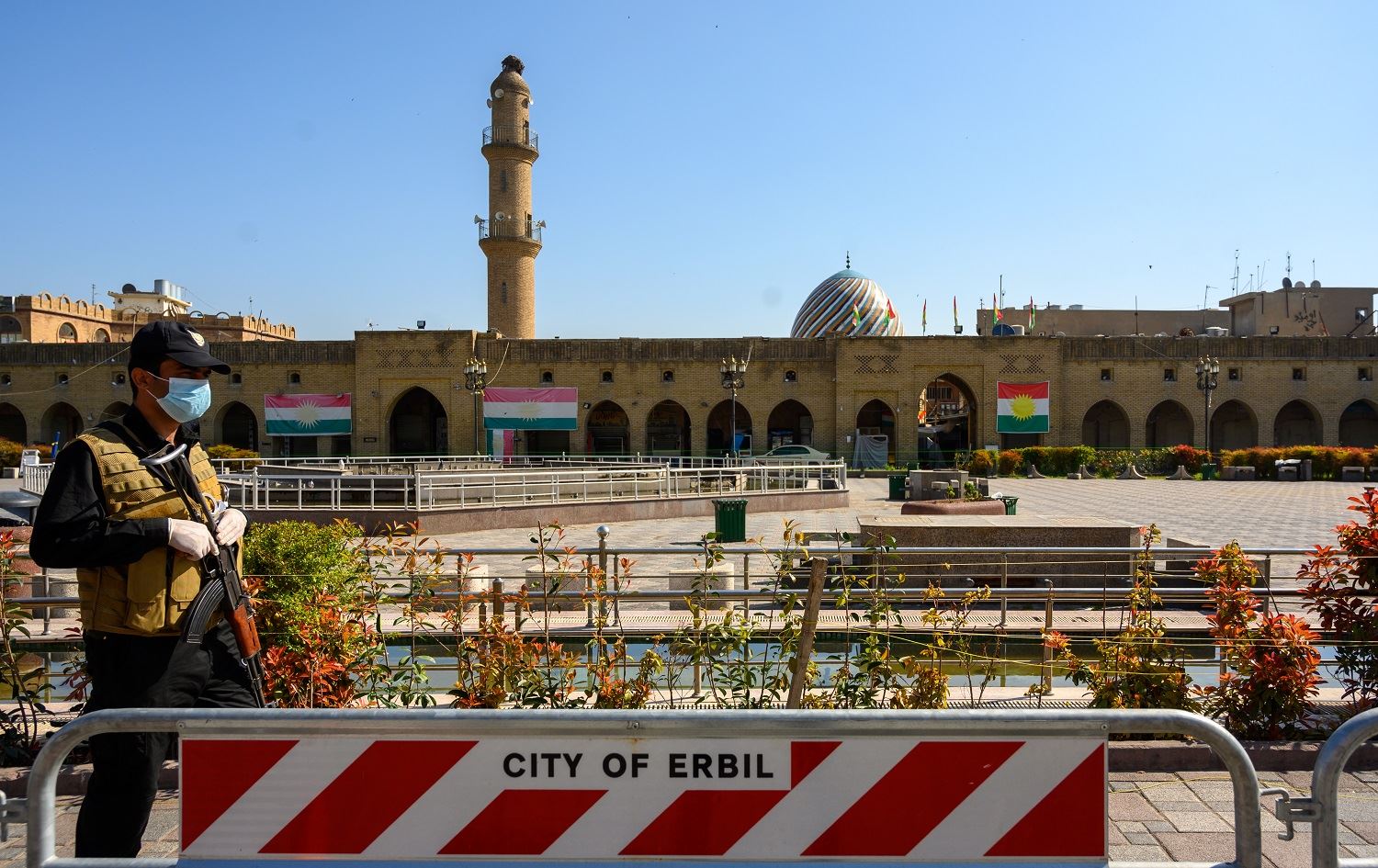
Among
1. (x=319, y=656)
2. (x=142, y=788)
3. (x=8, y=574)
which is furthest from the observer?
(x=8, y=574)

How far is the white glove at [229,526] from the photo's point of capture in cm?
298

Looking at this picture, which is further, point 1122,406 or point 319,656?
point 1122,406

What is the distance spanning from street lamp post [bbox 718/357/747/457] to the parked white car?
109 cm

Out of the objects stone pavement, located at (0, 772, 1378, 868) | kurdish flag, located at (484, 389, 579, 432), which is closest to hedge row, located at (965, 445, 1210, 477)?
kurdish flag, located at (484, 389, 579, 432)

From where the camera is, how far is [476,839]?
7.28ft

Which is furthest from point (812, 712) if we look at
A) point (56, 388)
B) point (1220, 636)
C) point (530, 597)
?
point (56, 388)

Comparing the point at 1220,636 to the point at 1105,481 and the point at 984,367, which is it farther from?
the point at 984,367

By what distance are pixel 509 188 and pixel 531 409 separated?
985 centimetres

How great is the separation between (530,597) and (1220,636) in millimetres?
3778

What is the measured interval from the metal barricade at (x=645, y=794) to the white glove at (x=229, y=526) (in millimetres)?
876

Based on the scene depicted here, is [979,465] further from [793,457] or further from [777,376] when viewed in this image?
[777,376]

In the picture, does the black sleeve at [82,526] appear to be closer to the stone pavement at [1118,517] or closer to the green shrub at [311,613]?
the green shrub at [311,613]

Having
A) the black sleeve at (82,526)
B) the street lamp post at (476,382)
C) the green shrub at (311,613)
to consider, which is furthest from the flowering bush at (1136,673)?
the street lamp post at (476,382)

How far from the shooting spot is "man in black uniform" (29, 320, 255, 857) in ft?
8.74
